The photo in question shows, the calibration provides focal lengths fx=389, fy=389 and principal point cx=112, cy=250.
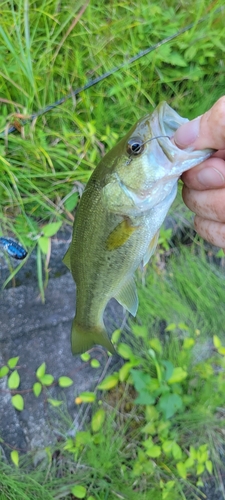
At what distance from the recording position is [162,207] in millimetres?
1506

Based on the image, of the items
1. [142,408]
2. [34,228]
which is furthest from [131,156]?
[142,408]

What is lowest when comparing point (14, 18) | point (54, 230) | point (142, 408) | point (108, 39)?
point (142, 408)

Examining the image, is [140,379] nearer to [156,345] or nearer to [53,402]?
[156,345]

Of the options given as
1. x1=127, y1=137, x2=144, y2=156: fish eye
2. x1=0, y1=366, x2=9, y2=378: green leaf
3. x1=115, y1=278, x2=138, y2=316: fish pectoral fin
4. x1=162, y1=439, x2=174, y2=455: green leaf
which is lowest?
x1=162, y1=439, x2=174, y2=455: green leaf

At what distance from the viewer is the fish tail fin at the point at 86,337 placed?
1.93m

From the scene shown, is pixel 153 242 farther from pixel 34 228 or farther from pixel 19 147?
pixel 19 147

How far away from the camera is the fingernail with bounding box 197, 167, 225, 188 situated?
148 centimetres

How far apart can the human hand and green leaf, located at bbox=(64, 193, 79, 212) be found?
959 millimetres

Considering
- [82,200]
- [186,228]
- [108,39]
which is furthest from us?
[186,228]

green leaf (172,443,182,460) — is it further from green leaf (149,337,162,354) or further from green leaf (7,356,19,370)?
green leaf (7,356,19,370)

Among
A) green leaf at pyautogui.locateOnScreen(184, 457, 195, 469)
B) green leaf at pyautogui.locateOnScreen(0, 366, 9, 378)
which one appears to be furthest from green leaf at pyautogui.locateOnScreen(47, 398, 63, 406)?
green leaf at pyautogui.locateOnScreen(184, 457, 195, 469)

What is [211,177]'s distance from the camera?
1.49m

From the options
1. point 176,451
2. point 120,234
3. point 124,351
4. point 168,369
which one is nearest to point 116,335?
point 124,351

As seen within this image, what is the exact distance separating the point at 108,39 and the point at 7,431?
253 centimetres
